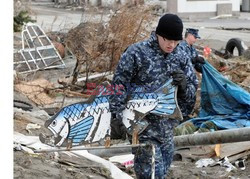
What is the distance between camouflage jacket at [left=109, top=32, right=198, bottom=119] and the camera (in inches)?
193

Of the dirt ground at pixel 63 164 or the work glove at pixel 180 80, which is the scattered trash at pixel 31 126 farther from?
the work glove at pixel 180 80

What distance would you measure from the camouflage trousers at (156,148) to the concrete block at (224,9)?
96.7 feet

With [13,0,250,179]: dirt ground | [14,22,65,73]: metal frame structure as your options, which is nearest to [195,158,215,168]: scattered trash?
[13,0,250,179]: dirt ground

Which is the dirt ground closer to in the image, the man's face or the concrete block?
the man's face

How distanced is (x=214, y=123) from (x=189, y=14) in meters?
25.3

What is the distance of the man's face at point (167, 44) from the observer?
489cm

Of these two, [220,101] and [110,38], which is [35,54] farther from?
[220,101]

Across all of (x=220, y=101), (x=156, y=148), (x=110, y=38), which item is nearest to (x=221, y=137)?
(x=156, y=148)

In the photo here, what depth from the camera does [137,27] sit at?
12375 mm

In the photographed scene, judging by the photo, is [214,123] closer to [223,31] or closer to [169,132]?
Result: [169,132]

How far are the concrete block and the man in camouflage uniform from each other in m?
29.5

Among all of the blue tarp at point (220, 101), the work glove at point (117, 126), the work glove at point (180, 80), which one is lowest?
the blue tarp at point (220, 101)

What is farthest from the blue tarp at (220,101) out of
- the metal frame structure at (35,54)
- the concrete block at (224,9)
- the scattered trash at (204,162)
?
the concrete block at (224,9)

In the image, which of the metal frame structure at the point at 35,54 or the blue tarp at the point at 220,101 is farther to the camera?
the metal frame structure at the point at 35,54
